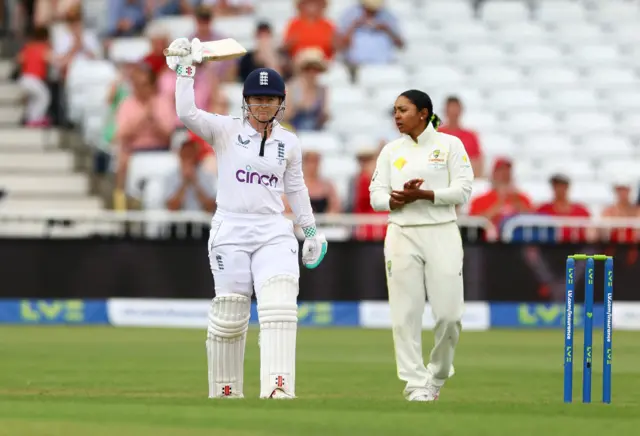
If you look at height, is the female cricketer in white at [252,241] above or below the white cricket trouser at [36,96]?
below

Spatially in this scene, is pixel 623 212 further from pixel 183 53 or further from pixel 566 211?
pixel 183 53

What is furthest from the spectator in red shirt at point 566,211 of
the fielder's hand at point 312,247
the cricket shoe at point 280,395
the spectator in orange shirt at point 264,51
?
the cricket shoe at point 280,395

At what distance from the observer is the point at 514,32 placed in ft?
71.8

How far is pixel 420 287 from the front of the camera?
398 inches

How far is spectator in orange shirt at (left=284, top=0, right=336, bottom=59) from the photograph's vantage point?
2030 centimetres

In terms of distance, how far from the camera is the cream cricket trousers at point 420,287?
1003cm

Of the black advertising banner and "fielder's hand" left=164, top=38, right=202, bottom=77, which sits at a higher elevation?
"fielder's hand" left=164, top=38, right=202, bottom=77

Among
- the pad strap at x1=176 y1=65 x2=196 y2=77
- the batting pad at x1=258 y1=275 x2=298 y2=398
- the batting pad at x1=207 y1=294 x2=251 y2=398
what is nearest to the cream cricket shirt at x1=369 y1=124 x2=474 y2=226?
the batting pad at x1=258 y1=275 x2=298 y2=398

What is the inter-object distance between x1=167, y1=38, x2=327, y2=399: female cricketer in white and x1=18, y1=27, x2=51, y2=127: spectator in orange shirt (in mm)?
11315

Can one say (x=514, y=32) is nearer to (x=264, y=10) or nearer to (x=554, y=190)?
(x=264, y=10)

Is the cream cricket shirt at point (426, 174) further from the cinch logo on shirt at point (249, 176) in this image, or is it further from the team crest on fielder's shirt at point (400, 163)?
the cinch logo on shirt at point (249, 176)

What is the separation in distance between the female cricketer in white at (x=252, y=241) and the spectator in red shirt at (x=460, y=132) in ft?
25.5

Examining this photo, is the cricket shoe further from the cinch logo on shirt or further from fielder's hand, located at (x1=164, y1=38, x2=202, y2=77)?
fielder's hand, located at (x1=164, y1=38, x2=202, y2=77)

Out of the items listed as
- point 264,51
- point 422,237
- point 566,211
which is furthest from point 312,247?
point 264,51
